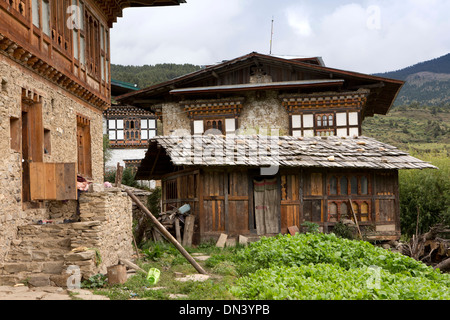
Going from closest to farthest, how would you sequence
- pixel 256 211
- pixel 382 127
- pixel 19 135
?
pixel 19 135, pixel 256 211, pixel 382 127

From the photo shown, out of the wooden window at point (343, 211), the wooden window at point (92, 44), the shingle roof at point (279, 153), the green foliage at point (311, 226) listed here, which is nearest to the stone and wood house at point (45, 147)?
the wooden window at point (92, 44)

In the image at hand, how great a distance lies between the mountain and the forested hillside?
32005 millimetres

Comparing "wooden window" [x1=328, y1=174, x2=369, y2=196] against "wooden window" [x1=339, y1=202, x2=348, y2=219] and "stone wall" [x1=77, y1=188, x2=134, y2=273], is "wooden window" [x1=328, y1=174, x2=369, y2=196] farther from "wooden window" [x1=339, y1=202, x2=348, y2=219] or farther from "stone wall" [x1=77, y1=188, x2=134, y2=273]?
"stone wall" [x1=77, y1=188, x2=134, y2=273]

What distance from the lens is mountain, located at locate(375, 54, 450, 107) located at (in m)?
75.3

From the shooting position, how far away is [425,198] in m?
22.7

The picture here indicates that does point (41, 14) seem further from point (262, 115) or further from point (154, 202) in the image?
point (154, 202)

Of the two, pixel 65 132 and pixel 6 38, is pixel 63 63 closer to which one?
pixel 65 132

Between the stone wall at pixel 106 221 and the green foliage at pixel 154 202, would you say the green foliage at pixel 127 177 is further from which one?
the stone wall at pixel 106 221

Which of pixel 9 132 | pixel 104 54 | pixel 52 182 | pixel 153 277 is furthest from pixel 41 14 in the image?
pixel 153 277

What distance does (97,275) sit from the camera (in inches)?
359

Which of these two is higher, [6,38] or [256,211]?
[6,38]

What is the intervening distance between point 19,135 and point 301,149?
9309 millimetres

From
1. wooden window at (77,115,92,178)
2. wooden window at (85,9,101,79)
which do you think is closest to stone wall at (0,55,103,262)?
wooden window at (77,115,92,178)
